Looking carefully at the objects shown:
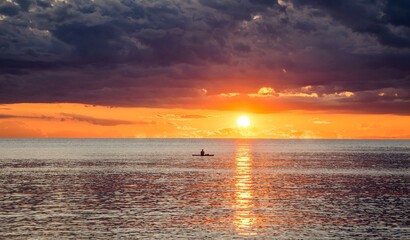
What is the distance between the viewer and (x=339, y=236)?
55094 mm

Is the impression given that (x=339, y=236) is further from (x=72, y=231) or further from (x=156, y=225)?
(x=72, y=231)

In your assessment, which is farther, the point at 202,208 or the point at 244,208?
the point at 244,208

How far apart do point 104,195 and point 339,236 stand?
146 ft

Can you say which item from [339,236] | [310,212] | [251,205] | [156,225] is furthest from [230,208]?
[339,236]

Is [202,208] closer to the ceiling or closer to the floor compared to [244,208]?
closer to the ceiling

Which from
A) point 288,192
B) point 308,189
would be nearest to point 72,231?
point 288,192

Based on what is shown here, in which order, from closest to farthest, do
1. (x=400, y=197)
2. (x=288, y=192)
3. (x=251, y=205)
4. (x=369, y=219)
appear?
(x=369, y=219) → (x=251, y=205) → (x=400, y=197) → (x=288, y=192)

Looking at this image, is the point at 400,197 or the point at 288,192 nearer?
the point at 400,197

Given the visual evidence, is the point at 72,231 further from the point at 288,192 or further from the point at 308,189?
the point at 308,189

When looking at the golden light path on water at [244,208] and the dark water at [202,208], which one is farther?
the golden light path on water at [244,208]

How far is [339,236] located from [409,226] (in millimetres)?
10543

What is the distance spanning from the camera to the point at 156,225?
60188mm

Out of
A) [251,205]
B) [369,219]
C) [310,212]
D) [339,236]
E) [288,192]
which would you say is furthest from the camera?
[288,192]

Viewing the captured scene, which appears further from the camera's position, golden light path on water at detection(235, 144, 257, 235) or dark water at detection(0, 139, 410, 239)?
golden light path on water at detection(235, 144, 257, 235)
